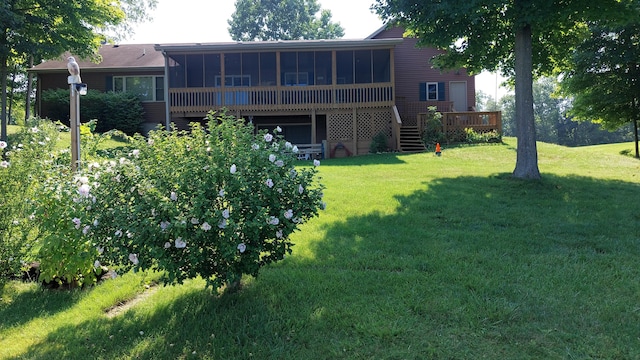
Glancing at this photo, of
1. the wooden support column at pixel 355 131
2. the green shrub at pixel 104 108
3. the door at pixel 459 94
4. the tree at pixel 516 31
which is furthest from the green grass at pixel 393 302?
the green shrub at pixel 104 108

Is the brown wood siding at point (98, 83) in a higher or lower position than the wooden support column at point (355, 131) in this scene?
higher

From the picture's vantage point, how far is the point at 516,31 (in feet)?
33.9

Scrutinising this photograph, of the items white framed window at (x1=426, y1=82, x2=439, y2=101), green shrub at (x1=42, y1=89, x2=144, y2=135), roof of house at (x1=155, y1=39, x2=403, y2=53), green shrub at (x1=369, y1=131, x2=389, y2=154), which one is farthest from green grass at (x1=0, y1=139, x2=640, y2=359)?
green shrub at (x1=42, y1=89, x2=144, y2=135)

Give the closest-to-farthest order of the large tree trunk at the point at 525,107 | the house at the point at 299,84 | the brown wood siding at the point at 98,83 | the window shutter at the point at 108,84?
the large tree trunk at the point at 525,107 → the house at the point at 299,84 → the brown wood siding at the point at 98,83 → the window shutter at the point at 108,84

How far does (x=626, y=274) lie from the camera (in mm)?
4387

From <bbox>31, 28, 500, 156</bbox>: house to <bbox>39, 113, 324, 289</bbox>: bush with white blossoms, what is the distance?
14.3 metres

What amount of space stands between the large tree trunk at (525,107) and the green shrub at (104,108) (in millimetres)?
17786

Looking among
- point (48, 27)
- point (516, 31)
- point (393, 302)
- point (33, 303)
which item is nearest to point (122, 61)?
point (48, 27)

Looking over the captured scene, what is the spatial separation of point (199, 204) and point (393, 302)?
1.89 m

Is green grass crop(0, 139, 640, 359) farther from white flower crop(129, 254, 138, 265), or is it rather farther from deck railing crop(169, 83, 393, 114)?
deck railing crop(169, 83, 393, 114)

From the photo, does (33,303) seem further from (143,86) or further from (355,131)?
(143,86)

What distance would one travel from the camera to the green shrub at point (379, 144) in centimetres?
1780

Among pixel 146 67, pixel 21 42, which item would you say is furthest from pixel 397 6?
pixel 146 67

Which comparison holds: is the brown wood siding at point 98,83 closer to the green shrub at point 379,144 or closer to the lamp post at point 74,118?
the green shrub at point 379,144
